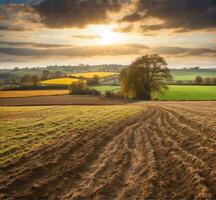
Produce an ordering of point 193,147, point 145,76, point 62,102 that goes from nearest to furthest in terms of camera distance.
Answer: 1. point 193,147
2. point 62,102
3. point 145,76

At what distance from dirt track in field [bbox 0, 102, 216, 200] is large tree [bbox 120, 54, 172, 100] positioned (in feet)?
210

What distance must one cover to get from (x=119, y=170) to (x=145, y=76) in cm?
7295

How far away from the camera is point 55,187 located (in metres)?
11.8

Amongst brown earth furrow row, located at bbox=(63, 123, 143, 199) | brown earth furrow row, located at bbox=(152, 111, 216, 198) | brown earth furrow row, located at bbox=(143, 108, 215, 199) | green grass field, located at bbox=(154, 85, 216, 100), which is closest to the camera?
brown earth furrow row, located at bbox=(143, 108, 215, 199)

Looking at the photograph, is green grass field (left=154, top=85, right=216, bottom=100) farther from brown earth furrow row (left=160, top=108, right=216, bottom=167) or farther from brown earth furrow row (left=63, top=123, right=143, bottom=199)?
brown earth furrow row (left=63, top=123, right=143, bottom=199)

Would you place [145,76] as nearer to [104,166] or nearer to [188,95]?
[188,95]

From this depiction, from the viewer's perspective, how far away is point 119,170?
45.0 feet

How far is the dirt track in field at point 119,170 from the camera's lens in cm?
1104

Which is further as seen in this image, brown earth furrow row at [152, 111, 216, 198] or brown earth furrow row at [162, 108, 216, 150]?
brown earth furrow row at [162, 108, 216, 150]

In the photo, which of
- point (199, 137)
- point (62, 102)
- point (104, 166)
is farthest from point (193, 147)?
point (62, 102)

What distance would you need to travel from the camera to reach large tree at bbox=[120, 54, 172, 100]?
84.1 meters

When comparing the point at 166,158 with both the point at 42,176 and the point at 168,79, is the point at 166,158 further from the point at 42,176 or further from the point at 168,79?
the point at 168,79

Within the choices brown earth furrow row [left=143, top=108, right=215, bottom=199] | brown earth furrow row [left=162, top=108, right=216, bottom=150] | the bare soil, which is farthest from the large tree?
brown earth furrow row [left=143, top=108, right=215, bottom=199]

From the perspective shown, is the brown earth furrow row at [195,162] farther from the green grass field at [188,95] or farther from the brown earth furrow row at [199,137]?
the green grass field at [188,95]
